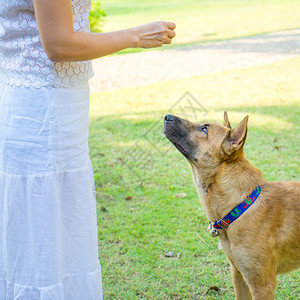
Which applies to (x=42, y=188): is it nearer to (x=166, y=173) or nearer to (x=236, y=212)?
(x=236, y=212)

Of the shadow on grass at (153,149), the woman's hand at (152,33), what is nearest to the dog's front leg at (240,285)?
the woman's hand at (152,33)

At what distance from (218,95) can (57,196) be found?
6.76 m

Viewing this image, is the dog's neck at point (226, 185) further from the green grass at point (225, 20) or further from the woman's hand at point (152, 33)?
the green grass at point (225, 20)

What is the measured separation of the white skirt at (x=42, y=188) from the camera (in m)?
2.28

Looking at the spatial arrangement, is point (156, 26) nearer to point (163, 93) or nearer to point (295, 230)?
point (295, 230)

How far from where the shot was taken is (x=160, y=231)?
4.47 metres

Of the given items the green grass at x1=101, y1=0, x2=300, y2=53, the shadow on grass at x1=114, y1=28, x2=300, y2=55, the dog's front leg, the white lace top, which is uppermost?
the white lace top

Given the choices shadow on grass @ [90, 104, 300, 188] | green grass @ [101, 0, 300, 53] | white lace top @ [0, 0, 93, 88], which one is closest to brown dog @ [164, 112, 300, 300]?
white lace top @ [0, 0, 93, 88]

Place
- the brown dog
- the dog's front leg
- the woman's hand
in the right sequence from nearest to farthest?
the woman's hand < the brown dog < the dog's front leg

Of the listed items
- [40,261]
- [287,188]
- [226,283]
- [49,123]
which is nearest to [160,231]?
[226,283]

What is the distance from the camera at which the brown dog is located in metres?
2.93

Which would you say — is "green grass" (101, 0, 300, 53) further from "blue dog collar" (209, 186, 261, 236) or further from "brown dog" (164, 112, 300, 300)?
"blue dog collar" (209, 186, 261, 236)

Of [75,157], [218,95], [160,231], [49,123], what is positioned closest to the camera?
[49,123]

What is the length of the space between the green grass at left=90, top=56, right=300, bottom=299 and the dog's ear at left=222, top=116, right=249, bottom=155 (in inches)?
49.0
